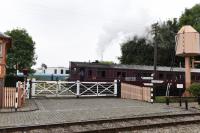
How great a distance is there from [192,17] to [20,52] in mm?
28183

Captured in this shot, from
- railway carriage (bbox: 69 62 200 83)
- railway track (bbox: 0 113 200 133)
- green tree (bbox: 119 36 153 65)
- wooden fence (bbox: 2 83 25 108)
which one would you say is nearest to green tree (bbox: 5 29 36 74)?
railway carriage (bbox: 69 62 200 83)

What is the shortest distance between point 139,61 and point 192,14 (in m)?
13.5

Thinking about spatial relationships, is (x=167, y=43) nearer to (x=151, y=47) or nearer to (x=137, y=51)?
(x=151, y=47)

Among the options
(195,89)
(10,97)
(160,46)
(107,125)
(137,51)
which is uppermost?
(160,46)

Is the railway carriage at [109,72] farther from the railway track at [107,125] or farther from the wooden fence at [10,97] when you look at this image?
the railway track at [107,125]

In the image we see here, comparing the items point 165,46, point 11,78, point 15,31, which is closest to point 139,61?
point 165,46

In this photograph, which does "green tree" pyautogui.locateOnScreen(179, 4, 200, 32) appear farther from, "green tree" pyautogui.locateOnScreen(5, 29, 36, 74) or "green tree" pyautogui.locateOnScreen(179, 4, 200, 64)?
"green tree" pyautogui.locateOnScreen(5, 29, 36, 74)

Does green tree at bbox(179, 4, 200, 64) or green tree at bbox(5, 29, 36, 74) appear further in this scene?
green tree at bbox(179, 4, 200, 64)

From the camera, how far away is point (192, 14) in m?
50.8

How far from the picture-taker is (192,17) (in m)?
50.0

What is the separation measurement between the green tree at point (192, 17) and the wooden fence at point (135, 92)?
30157mm

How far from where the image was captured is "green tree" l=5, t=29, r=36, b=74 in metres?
44.3

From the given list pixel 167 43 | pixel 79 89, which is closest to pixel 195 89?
pixel 79 89

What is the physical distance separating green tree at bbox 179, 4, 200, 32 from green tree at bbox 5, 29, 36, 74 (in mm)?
Answer: 25198
